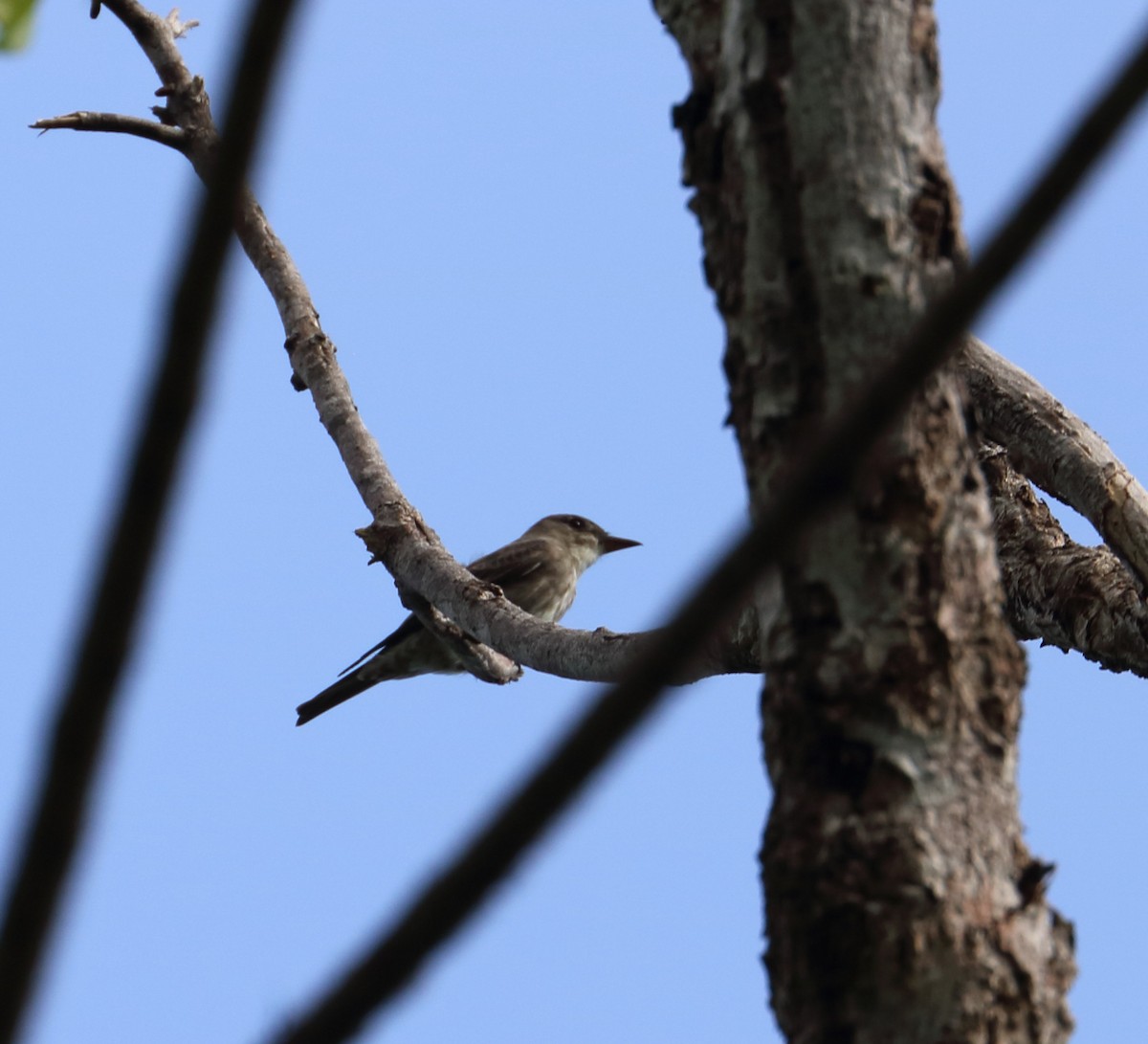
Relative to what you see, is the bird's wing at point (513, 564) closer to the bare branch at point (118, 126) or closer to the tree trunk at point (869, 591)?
the bare branch at point (118, 126)

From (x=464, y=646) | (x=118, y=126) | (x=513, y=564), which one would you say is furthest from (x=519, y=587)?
(x=118, y=126)

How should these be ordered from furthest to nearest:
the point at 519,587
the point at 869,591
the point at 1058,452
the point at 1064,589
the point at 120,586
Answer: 1. the point at 519,587
2. the point at 1058,452
3. the point at 1064,589
4. the point at 869,591
5. the point at 120,586

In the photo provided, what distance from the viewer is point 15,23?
2057 millimetres

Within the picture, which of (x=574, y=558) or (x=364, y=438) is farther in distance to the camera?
(x=574, y=558)

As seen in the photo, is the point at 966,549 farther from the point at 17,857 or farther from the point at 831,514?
the point at 17,857

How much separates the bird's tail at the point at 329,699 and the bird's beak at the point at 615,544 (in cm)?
242

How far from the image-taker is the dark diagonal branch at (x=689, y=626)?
0.79m

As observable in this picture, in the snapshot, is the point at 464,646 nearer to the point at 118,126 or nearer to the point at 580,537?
the point at 118,126

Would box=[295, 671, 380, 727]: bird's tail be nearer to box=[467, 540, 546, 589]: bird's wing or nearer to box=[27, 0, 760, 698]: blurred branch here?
box=[467, 540, 546, 589]: bird's wing

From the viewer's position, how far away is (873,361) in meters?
1.92

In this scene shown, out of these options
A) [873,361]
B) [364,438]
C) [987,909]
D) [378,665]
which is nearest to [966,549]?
[873,361]

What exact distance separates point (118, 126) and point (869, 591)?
5.06 m

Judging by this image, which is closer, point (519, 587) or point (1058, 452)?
point (1058, 452)

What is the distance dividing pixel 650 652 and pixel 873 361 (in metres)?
1.17
